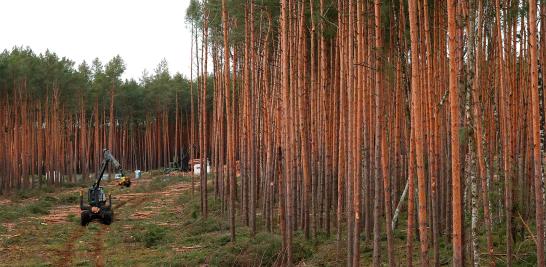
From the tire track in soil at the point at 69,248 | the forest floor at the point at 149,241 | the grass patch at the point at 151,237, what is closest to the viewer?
the forest floor at the point at 149,241

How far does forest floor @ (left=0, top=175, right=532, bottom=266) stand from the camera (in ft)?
31.1

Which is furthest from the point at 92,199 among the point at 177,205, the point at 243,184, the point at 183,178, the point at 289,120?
the point at 183,178

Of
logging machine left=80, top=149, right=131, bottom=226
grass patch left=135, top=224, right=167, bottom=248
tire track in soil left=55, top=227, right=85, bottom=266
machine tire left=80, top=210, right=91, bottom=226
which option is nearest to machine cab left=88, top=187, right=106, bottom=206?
logging machine left=80, top=149, right=131, bottom=226

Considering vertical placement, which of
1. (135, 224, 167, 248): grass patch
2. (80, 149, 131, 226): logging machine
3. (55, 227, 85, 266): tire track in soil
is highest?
(80, 149, 131, 226): logging machine

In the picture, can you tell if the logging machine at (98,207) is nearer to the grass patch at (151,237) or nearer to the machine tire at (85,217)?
the machine tire at (85,217)

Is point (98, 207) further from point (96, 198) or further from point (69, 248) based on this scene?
point (69, 248)

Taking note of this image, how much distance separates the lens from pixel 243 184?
1221 centimetres

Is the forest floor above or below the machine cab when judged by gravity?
below

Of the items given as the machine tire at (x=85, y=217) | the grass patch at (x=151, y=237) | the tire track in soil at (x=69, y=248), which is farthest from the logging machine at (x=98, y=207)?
the grass patch at (x=151, y=237)

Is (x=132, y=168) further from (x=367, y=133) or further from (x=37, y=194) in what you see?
(x=367, y=133)

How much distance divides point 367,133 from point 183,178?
81.3 feet

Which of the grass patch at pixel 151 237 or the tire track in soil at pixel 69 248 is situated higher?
the grass patch at pixel 151 237

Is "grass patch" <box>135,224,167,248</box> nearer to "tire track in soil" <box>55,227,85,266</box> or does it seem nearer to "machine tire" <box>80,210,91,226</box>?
"tire track in soil" <box>55,227,85,266</box>

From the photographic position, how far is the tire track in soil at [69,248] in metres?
10.8
